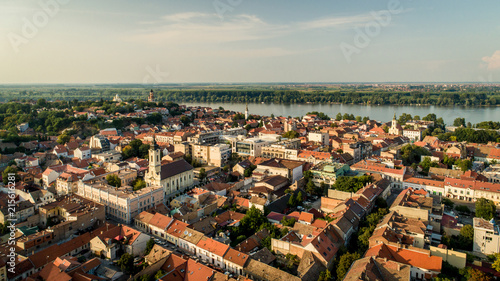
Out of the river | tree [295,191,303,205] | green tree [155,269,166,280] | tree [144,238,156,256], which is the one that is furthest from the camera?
the river

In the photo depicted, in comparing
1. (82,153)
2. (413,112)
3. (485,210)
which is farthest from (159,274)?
(413,112)

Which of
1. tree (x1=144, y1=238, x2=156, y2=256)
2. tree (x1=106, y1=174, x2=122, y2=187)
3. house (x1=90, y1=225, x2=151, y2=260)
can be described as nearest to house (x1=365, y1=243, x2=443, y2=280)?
tree (x1=144, y1=238, x2=156, y2=256)

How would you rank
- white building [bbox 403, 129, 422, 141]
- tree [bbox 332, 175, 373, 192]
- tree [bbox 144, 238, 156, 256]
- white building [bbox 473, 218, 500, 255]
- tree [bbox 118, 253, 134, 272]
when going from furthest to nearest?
white building [bbox 403, 129, 422, 141] → tree [bbox 332, 175, 373, 192] → tree [bbox 144, 238, 156, 256] → white building [bbox 473, 218, 500, 255] → tree [bbox 118, 253, 134, 272]

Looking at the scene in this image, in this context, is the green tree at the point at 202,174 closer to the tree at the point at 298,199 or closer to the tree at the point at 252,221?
the tree at the point at 298,199

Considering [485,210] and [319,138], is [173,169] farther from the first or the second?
[319,138]

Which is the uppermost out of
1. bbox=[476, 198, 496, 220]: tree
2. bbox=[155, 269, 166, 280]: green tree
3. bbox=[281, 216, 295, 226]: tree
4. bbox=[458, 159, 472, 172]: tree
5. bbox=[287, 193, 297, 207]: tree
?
bbox=[458, 159, 472, 172]: tree

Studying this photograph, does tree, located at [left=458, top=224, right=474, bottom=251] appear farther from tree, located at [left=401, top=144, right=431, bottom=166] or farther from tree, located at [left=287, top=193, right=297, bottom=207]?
tree, located at [left=401, top=144, right=431, bottom=166]

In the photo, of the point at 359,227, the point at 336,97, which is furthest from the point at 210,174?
the point at 336,97

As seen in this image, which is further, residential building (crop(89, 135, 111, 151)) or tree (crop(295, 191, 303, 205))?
residential building (crop(89, 135, 111, 151))
